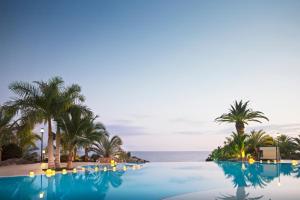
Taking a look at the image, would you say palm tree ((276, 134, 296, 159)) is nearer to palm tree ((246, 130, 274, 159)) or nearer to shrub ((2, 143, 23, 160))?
palm tree ((246, 130, 274, 159))

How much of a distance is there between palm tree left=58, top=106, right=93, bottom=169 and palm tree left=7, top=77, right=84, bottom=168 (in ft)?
3.24

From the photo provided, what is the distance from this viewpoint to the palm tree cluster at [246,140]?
102 feet

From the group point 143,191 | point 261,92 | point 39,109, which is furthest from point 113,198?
point 261,92

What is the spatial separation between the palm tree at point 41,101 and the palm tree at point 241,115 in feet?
63.2

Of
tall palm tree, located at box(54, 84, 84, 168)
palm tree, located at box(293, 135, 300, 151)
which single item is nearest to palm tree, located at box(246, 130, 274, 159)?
palm tree, located at box(293, 135, 300, 151)

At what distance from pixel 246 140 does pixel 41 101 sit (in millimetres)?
20047

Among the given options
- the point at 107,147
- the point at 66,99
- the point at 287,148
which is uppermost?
the point at 66,99

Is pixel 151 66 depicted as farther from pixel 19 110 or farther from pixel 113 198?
pixel 113 198

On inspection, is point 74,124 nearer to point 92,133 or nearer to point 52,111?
point 52,111

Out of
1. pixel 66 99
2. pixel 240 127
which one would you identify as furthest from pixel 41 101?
pixel 240 127

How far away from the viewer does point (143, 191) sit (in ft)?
42.3

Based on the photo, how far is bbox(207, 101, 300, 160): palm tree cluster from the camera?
102 ft

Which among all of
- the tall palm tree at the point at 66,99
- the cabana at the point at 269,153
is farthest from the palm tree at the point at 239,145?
the tall palm tree at the point at 66,99

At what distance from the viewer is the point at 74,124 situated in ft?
74.5
